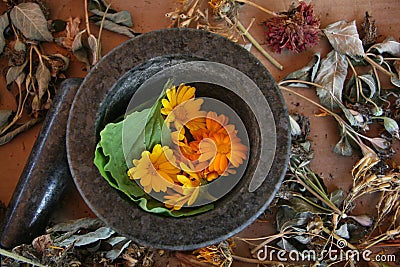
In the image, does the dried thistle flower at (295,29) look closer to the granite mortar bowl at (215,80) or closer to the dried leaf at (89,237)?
the granite mortar bowl at (215,80)

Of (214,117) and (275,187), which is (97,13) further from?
(275,187)

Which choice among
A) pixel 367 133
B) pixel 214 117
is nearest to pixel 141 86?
pixel 214 117

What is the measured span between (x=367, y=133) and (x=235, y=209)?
44 cm

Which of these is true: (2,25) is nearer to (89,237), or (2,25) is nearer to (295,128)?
(89,237)

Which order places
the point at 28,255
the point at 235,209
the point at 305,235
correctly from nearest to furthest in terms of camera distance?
the point at 235,209, the point at 28,255, the point at 305,235

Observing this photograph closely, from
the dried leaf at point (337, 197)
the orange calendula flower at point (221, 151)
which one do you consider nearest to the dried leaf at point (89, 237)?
the orange calendula flower at point (221, 151)

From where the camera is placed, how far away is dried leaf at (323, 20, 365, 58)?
48.3 inches

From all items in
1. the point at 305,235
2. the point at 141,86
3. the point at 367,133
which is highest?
the point at 141,86

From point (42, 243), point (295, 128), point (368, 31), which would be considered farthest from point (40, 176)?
point (368, 31)

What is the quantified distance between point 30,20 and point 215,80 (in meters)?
0.45

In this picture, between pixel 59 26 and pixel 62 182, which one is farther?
pixel 59 26

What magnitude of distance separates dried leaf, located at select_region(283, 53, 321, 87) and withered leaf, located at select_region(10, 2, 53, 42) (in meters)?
0.53

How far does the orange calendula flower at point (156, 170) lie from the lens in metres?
1.02

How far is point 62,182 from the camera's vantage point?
3.76ft
